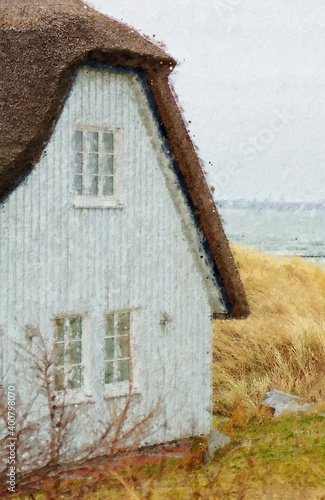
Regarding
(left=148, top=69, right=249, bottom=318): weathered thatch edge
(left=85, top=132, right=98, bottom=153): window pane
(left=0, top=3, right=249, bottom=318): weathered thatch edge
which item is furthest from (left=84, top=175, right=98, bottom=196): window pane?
(left=148, top=69, right=249, bottom=318): weathered thatch edge

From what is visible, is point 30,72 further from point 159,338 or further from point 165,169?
point 159,338

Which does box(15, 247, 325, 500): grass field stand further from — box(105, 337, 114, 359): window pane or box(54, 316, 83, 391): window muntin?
box(105, 337, 114, 359): window pane

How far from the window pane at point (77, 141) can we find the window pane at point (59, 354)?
259cm

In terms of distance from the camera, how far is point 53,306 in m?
7.91

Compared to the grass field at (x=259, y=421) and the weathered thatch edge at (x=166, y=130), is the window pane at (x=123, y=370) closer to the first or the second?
the grass field at (x=259, y=421)

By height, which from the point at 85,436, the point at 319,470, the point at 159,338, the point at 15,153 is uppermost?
the point at 15,153

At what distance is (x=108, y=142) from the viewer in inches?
321

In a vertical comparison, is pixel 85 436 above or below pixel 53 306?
below

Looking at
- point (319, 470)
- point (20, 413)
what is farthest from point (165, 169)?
point (319, 470)

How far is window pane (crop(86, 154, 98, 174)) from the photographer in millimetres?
7977

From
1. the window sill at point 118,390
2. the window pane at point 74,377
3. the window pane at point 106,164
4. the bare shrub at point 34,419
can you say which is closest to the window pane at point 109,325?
the window pane at point 74,377

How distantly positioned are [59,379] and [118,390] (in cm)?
92

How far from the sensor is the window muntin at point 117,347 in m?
8.38

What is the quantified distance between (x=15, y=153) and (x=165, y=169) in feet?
7.26
